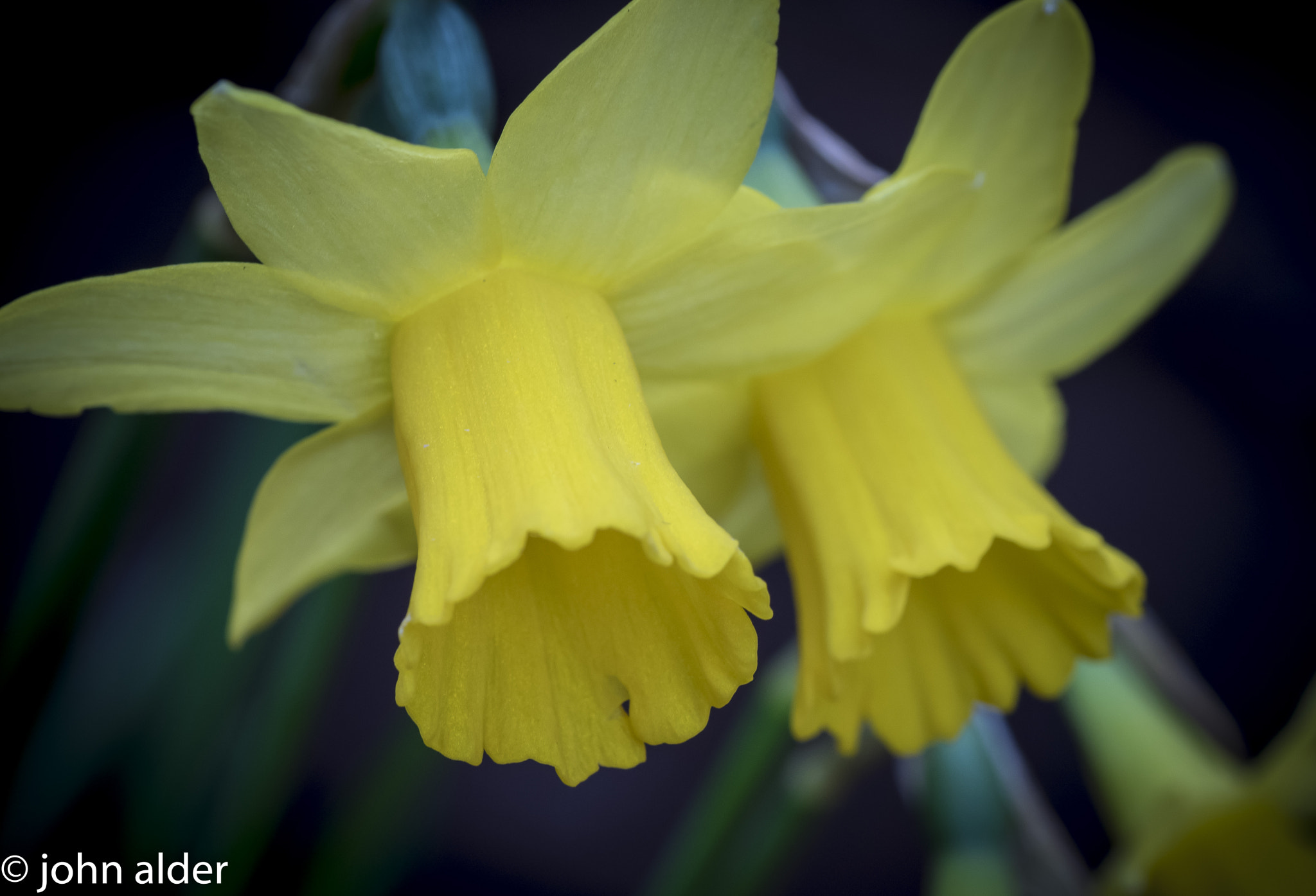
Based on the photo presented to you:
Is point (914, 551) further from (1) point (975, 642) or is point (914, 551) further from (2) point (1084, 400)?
(2) point (1084, 400)

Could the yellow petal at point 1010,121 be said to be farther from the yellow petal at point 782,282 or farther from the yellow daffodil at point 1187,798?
the yellow daffodil at point 1187,798

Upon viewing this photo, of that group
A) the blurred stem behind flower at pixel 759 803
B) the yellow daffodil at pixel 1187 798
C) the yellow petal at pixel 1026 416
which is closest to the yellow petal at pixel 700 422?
the yellow petal at pixel 1026 416

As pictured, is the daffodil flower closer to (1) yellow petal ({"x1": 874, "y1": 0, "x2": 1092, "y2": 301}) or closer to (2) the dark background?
(1) yellow petal ({"x1": 874, "y1": 0, "x2": 1092, "y2": 301})

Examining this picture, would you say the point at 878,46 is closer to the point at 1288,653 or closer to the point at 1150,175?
the point at 1150,175

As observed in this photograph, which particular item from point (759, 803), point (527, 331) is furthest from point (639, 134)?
point (759, 803)

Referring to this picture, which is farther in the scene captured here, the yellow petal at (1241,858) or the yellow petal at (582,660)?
the yellow petal at (1241,858)
